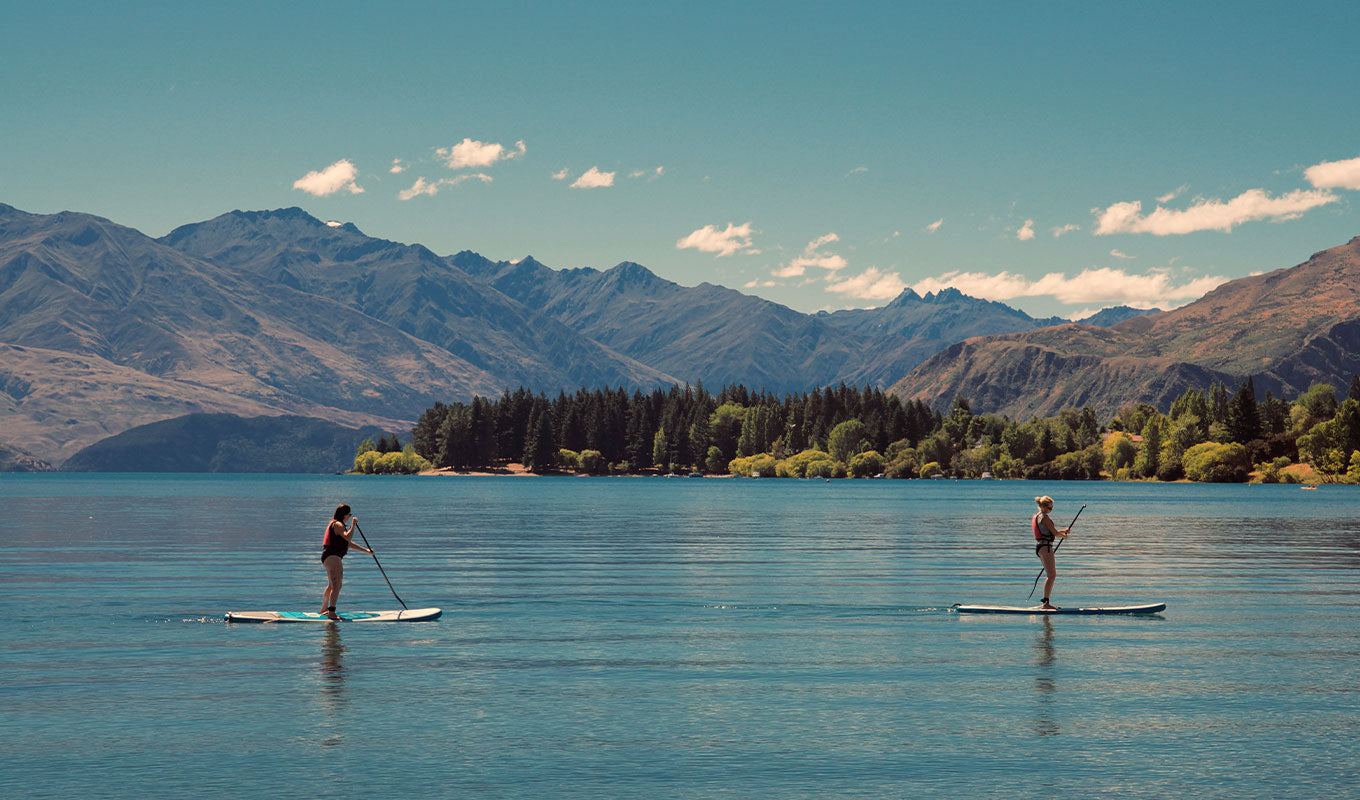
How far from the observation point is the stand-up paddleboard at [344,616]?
3847 cm

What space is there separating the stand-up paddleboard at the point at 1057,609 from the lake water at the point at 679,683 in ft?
1.52

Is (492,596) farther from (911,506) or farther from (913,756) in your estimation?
(911,506)

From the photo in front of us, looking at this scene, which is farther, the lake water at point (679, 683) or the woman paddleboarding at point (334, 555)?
the woman paddleboarding at point (334, 555)

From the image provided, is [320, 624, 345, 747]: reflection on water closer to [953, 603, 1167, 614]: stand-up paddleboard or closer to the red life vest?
[953, 603, 1167, 614]: stand-up paddleboard

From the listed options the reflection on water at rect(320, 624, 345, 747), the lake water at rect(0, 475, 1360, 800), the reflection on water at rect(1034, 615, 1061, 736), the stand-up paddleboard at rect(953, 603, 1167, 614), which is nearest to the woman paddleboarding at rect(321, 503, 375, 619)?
the reflection on water at rect(320, 624, 345, 747)

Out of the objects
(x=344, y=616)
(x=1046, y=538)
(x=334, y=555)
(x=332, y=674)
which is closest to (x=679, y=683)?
(x=332, y=674)

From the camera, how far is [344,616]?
38.9 metres

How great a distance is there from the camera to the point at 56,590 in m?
48.4

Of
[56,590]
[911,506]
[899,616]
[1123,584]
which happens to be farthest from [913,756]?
[911,506]

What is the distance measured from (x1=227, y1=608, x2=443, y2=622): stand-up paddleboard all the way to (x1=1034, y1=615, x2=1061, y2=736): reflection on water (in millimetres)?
18024

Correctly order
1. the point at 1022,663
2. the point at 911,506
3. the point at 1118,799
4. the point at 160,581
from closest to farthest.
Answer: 1. the point at 1118,799
2. the point at 1022,663
3. the point at 160,581
4. the point at 911,506

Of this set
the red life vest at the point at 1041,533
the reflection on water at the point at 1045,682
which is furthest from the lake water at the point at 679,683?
the red life vest at the point at 1041,533

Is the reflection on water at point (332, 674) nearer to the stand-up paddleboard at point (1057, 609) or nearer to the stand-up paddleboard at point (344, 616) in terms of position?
the stand-up paddleboard at point (344, 616)

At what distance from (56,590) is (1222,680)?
40.6m
